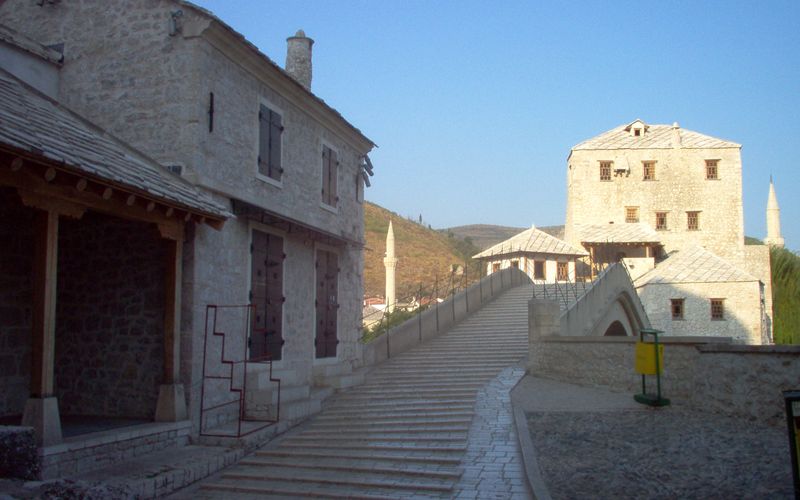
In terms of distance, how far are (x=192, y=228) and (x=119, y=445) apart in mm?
3386

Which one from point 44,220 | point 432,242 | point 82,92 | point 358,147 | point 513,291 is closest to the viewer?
point 44,220

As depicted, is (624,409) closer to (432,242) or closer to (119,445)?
(119,445)

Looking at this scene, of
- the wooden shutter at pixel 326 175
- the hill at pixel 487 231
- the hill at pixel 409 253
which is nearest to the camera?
the wooden shutter at pixel 326 175

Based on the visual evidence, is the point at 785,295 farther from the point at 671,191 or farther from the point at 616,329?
the point at 616,329

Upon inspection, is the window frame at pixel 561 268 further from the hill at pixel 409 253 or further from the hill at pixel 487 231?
the hill at pixel 487 231

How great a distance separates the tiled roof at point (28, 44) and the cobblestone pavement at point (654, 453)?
32.5 ft

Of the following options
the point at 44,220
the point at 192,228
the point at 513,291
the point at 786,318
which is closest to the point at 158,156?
the point at 192,228

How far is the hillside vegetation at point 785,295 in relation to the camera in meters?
44.2

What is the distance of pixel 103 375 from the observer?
11.2 meters

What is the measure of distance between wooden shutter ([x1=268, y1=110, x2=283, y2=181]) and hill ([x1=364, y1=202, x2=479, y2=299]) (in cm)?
3812

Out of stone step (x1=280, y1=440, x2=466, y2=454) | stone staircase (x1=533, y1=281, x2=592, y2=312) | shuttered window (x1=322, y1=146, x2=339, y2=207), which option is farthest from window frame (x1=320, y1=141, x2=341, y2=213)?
stone staircase (x1=533, y1=281, x2=592, y2=312)

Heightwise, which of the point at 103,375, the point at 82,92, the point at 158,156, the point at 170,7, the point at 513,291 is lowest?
the point at 103,375

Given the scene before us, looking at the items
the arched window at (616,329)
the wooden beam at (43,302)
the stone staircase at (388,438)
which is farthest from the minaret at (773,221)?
the wooden beam at (43,302)

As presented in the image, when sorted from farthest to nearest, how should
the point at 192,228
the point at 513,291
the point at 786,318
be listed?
the point at 786,318 → the point at 513,291 → the point at 192,228
